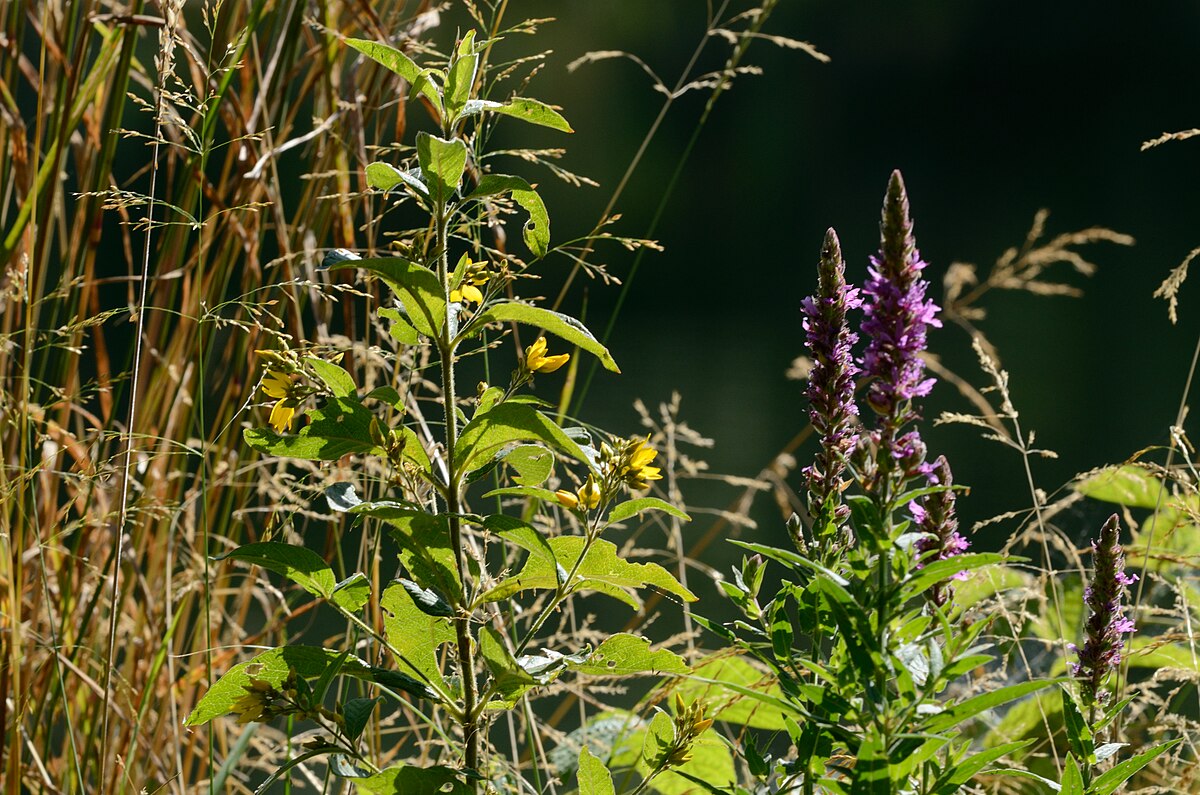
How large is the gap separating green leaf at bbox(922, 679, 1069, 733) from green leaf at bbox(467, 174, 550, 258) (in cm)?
38

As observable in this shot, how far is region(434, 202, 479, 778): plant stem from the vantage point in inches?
30.6

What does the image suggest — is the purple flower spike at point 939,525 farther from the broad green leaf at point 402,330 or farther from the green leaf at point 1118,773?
the broad green leaf at point 402,330

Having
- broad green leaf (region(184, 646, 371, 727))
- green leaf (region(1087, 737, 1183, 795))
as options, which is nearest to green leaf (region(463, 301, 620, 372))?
broad green leaf (region(184, 646, 371, 727))

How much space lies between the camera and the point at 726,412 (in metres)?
5.56

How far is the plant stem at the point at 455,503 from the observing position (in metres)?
0.78

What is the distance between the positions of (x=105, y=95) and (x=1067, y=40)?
11.7 metres

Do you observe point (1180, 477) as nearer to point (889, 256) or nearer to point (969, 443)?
point (889, 256)

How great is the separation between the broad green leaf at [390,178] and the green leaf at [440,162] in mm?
11

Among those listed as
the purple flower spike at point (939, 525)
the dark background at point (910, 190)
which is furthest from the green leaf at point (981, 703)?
the dark background at point (910, 190)

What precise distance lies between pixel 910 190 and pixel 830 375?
984cm

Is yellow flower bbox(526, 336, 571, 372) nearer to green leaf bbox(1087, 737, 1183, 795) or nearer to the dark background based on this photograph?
green leaf bbox(1087, 737, 1183, 795)

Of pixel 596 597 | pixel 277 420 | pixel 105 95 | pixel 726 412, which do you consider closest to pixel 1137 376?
pixel 726 412

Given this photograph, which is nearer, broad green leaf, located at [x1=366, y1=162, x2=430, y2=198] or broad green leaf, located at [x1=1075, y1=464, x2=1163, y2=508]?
broad green leaf, located at [x1=366, y1=162, x2=430, y2=198]

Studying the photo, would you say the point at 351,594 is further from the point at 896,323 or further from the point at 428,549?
the point at 896,323
